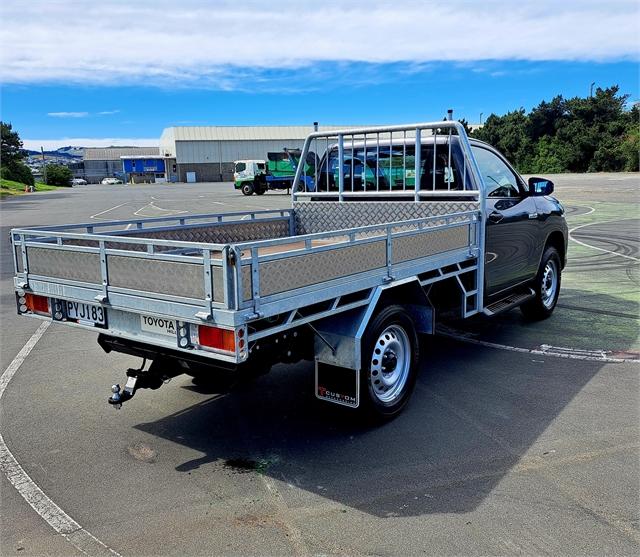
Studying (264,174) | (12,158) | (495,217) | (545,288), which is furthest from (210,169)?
(495,217)

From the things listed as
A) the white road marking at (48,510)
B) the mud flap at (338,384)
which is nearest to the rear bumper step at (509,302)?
the mud flap at (338,384)

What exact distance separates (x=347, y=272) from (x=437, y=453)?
1346 mm

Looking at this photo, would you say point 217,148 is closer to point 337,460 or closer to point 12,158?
point 12,158

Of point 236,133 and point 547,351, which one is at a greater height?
Result: point 236,133

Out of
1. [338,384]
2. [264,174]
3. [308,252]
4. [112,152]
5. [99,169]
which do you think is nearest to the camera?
[308,252]

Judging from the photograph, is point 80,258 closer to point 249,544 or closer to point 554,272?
point 249,544

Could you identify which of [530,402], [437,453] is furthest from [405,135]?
[437,453]

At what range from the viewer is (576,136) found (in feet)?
173

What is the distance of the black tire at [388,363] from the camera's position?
4.34 meters

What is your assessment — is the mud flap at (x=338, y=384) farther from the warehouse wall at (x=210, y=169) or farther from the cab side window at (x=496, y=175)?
the warehouse wall at (x=210, y=169)

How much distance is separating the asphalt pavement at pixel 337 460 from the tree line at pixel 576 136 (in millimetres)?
49223

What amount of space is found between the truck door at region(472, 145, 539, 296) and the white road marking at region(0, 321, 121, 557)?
419 cm

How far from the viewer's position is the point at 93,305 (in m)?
4.10

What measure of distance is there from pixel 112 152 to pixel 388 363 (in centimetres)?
14236
